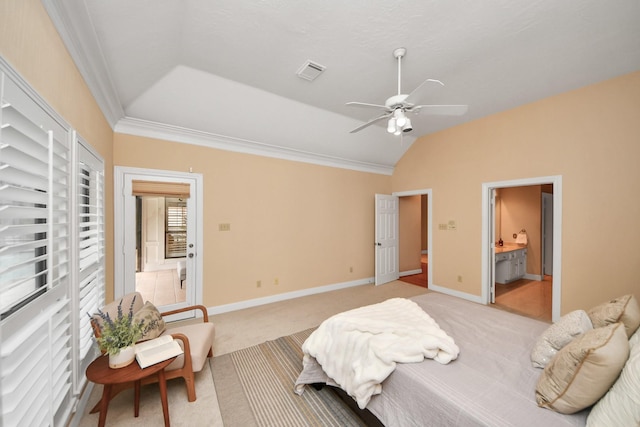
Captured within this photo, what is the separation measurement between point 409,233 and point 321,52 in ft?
16.0

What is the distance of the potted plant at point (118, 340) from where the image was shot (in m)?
1.57

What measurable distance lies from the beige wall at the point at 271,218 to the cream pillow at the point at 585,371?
11.6 feet

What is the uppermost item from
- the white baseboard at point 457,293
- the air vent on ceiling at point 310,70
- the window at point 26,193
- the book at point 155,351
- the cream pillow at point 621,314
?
the air vent on ceiling at point 310,70

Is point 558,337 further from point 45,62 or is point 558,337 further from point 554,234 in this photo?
point 45,62

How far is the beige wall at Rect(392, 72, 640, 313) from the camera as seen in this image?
277 centimetres

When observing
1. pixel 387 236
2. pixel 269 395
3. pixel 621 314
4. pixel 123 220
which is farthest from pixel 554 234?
pixel 123 220

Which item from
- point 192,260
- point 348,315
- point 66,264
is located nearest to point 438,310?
point 348,315

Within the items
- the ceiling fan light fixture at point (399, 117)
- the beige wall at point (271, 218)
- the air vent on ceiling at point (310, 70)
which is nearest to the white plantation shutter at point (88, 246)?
the beige wall at point (271, 218)

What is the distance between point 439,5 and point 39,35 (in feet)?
8.43

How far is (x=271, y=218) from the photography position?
13.6 feet

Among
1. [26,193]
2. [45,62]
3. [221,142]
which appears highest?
[221,142]

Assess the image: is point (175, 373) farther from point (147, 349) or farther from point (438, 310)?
point (438, 310)

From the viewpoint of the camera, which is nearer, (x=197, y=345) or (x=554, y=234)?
(x=197, y=345)

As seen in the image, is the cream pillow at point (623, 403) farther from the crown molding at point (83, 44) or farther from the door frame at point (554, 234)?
the crown molding at point (83, 44)
